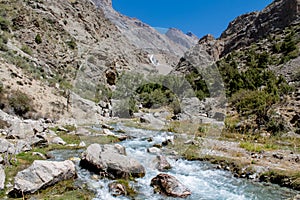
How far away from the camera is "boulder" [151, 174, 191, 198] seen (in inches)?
375

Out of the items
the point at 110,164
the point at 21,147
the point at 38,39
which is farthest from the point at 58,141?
the point at 38,39

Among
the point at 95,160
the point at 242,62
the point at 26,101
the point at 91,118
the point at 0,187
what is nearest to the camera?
the point at 0,187

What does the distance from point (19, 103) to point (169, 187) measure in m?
19.9

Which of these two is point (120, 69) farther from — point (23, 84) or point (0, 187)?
point (0, 187)

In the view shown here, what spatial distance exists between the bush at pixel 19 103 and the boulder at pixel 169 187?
1877 centimetres

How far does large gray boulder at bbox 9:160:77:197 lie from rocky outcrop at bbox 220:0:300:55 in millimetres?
70829

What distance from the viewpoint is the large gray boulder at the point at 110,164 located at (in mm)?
10750

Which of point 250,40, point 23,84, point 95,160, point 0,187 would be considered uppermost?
point 250,40

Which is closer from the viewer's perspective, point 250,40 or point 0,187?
point 0,187

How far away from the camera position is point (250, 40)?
75562 mm

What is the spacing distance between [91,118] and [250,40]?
60.4 m

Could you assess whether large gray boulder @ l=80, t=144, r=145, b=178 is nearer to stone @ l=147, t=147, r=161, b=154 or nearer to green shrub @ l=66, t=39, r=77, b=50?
stone @ l=147, t=147, r=161, b=154

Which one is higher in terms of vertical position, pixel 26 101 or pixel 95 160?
pixel 26 101

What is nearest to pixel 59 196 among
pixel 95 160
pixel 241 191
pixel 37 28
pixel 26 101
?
pixel 95 160
